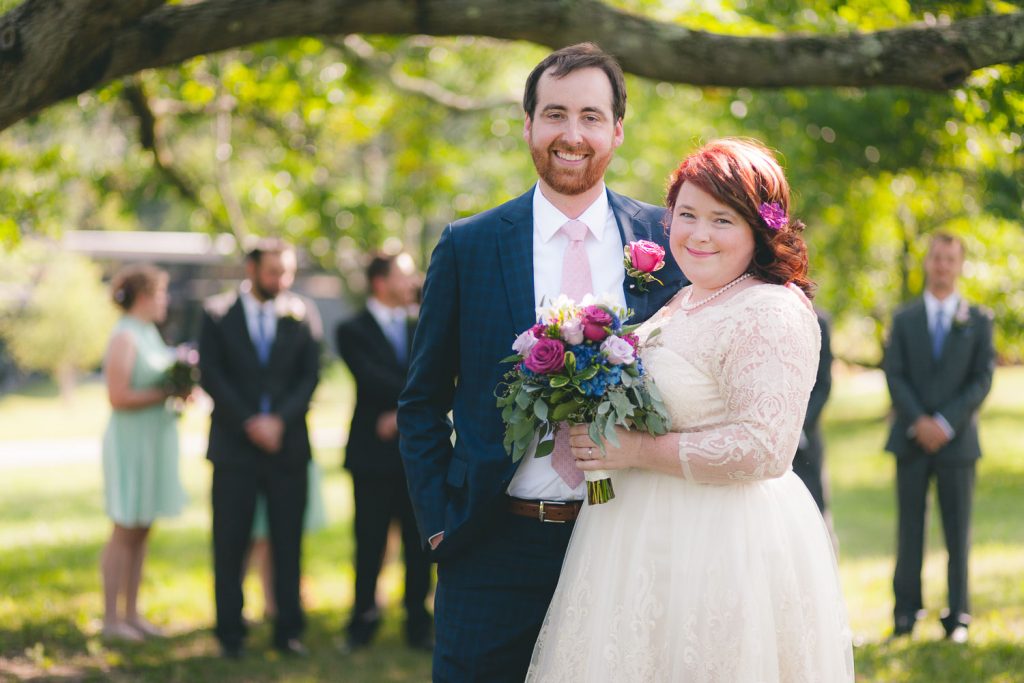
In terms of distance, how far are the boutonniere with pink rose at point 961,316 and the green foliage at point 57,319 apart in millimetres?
32777

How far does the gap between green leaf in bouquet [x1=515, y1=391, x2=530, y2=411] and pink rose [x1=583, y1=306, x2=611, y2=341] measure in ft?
0.81

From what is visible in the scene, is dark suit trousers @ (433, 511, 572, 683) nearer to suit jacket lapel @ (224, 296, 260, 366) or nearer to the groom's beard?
the groom's beard

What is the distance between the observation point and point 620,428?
3.24 metres

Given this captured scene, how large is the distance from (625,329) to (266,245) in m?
4.64

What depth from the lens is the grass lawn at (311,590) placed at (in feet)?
22.0

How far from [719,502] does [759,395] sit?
0.38m

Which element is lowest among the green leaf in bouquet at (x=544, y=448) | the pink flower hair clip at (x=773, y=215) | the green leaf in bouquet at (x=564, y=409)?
the green leaf in bouquet at (x=544, y=448)

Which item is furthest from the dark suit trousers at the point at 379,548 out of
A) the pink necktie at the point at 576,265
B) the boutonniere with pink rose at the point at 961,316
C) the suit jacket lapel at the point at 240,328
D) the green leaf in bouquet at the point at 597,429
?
the green leaf in bouquet at the point at 597,429

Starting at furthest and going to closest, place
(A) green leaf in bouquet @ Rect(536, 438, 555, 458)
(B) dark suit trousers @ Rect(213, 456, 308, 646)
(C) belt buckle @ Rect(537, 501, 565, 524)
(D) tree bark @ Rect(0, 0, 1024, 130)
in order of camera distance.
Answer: (B) dark suit trousers @ Rect(213, 456, 308, 646) < (D) tree bark @ Rect(0, 0, 1024, 130) < (C) belt buckle @ Rect(537, 501, 565, 524) < (A) green leaf in bouquet @ Rect(536, 438, 555, 458)

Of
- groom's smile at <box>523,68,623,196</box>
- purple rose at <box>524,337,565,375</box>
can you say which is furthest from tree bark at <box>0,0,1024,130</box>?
purple rose at <box>524,337,565,375</box>

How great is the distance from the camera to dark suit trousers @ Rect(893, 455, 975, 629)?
7348mm

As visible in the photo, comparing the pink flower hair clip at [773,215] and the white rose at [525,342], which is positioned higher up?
the pink flower hair clip at [773,215]

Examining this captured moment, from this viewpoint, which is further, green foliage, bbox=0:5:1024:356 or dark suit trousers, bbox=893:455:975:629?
green foliage, bbox=0:5:1024:356

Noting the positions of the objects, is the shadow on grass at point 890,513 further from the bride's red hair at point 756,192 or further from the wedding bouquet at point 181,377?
the bride's red hair at point 756,192
